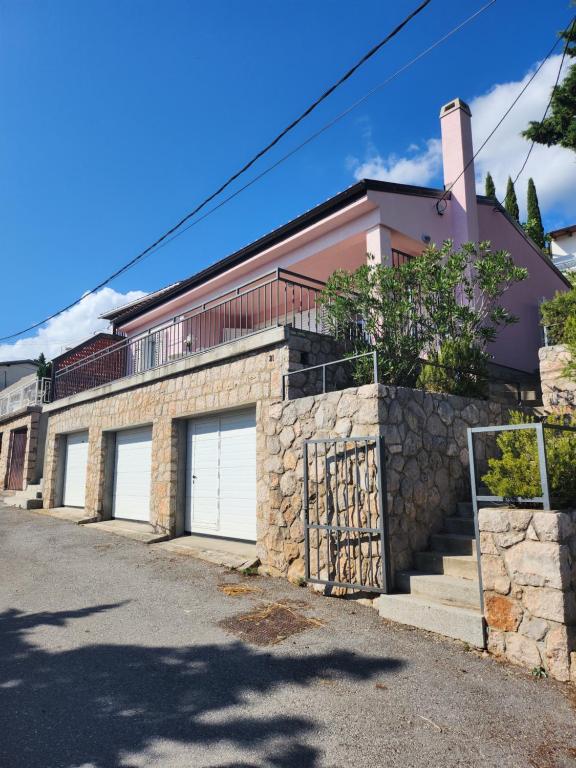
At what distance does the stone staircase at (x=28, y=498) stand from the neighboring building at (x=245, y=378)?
428mm

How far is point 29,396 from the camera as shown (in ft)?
62.4

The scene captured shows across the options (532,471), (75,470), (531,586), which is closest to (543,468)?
(532,471)

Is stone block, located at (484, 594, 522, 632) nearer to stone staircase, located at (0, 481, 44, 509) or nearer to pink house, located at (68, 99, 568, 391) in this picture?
pink house, located at (68, 99, 568, 391)

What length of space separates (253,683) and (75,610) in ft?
8.65

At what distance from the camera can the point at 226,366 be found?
27.1 feet

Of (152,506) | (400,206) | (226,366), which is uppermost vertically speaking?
(400,206)

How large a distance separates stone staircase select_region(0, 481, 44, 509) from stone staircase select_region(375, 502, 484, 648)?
12490mm

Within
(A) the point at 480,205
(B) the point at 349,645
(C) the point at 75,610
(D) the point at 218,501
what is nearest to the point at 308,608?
(B) the point at 349,645

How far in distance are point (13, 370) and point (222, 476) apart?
33399 mm

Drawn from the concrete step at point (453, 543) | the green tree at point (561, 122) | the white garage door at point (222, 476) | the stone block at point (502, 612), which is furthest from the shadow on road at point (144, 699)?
the green tree at point (561, 122)

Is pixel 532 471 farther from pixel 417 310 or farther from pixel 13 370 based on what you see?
pixel 13 370

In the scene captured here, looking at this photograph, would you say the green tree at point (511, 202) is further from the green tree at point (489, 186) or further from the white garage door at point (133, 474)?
the white garage door at point (133, 474)

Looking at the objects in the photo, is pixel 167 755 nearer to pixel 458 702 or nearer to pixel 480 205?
pixel 458 702

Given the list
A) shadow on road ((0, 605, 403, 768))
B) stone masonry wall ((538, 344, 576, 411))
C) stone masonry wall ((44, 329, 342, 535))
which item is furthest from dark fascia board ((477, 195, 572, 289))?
shadow on road ((0, 605, 403, 768))
